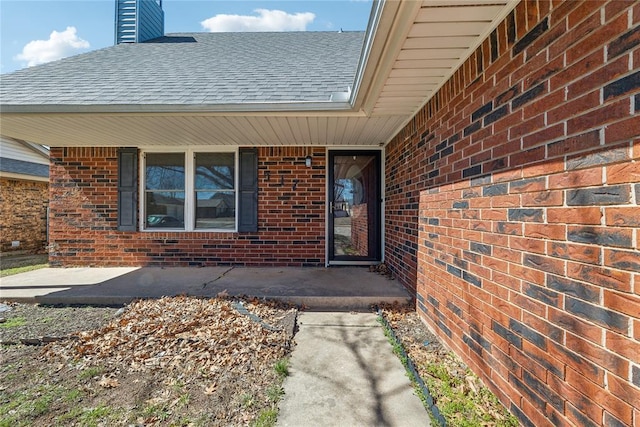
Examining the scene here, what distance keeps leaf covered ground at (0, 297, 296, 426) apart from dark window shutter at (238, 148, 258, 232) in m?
2.02

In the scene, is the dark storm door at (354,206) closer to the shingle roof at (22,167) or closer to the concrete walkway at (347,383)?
the concrete walkway at (347,383)

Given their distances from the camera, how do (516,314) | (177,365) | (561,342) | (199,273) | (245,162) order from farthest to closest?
(245,162) < (199,273) < (177,365) < (516,314) < (561,342)

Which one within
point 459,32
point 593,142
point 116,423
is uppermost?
point 459,32

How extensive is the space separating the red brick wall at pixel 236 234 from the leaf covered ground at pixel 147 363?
1.87 meters

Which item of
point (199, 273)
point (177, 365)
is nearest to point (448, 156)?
point (177, 365)

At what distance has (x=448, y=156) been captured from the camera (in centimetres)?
256

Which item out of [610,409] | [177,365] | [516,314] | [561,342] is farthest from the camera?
[177,365]

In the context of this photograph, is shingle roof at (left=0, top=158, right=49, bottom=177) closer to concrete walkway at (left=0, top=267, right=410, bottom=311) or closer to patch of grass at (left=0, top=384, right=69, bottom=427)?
concrete walkway at (left=0, top=267, right=410, bottom=311)

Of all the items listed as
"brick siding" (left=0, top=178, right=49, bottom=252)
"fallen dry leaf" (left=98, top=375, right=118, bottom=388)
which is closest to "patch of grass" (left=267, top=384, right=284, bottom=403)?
"fallen dry leaf" (left=98, top=375, right=118, bottom=388)

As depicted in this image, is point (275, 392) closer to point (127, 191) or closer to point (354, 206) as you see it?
point (354, 206)

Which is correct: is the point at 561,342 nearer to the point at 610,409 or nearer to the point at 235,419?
the point at 610,409

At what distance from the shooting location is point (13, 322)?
10.0ft

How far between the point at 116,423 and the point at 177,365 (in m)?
0.59

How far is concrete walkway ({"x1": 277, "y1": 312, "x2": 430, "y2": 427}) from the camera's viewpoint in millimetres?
1781
